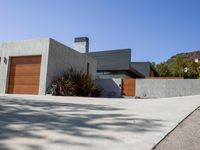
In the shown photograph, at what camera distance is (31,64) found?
1691 cm

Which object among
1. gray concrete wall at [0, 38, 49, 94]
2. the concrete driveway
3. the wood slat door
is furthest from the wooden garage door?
the concrete driveway

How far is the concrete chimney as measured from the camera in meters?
35.3

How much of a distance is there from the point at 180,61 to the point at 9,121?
4196cm

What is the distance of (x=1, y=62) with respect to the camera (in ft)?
58.9

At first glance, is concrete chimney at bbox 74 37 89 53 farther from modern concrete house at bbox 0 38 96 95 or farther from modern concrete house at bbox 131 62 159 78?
modern concrete house at bbox 0 38 96 95

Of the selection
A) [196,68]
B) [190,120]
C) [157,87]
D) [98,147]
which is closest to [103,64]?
[157,87]

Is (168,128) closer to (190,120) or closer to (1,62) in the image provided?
(190,120)

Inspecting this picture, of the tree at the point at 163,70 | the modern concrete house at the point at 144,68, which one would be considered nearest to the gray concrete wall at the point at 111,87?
the modern concrete house at the point at 144,68

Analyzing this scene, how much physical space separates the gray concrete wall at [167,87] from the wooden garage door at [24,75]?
381 inches

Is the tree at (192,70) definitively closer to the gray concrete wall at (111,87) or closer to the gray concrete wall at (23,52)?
the gray concrete wall at (111,87)

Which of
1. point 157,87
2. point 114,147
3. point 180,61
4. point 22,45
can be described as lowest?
point 114,147

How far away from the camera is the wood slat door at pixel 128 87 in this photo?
75.4 feet

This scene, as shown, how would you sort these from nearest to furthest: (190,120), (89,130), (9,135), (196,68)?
1. (9,135)
2. (89,130)
3. (190,120)
4. (196,68)

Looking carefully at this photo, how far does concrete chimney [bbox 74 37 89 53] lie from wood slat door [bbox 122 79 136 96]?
44.2 feet
